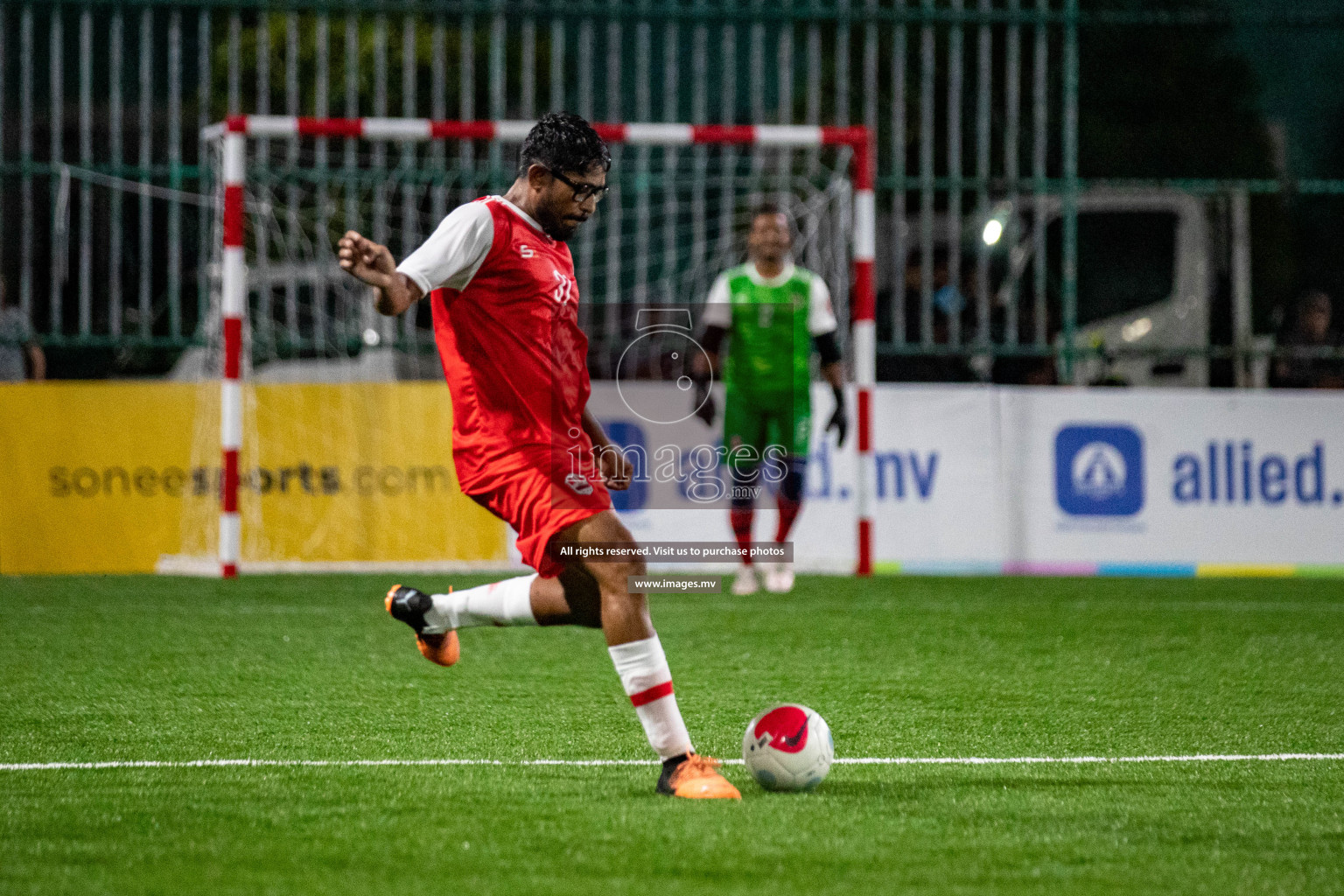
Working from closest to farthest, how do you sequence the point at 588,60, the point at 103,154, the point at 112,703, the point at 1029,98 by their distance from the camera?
1. the point at 112,703
2. the point at 588,60
3. the point at 1029,98
4. the point at 103,154

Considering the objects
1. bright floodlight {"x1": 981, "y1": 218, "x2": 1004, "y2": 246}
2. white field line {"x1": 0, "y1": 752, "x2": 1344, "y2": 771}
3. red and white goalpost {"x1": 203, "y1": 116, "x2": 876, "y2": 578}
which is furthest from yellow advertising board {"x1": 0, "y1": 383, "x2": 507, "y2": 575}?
white field line {"x1": 0, "y1": 752, "x2": 1344, "y2": 771}

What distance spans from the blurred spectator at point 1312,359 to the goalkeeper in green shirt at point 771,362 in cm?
384

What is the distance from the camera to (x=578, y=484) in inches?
173

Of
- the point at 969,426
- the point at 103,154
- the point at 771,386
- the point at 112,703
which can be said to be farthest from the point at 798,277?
the point at 103,154

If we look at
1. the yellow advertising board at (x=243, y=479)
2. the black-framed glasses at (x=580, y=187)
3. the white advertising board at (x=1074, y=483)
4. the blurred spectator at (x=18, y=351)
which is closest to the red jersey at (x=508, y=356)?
the black-framed glasses at (x=580, y=187)

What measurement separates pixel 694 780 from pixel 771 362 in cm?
580

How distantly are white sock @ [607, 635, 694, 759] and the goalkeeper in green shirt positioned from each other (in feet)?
17.9

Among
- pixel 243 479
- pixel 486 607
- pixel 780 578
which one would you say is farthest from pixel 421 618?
pixel 243 479

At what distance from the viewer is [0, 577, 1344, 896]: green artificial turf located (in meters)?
3.49

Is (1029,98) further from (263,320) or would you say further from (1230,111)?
(1230,111)

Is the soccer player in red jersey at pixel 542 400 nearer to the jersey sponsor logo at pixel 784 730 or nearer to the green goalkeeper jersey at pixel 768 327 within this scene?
the jersey sponsor logo at pixel 784 730

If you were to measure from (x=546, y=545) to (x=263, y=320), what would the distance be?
705 cm

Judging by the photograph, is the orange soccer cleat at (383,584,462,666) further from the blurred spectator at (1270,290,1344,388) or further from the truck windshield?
the truck windshield

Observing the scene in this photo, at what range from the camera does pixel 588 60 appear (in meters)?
11.4
